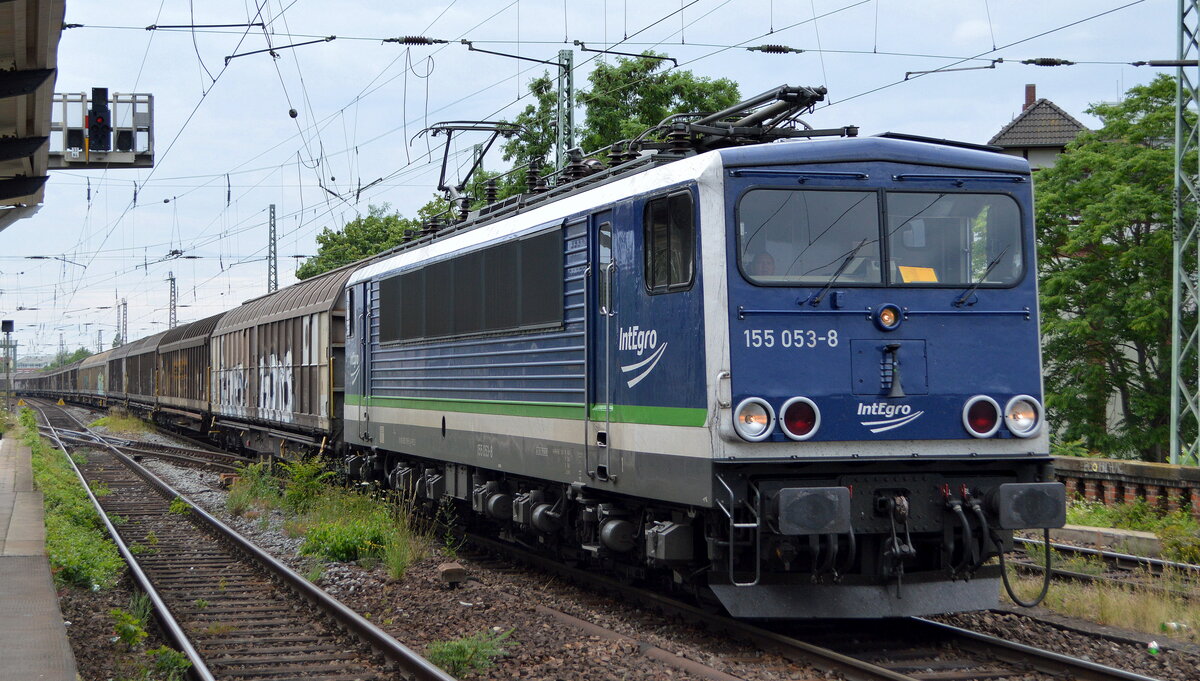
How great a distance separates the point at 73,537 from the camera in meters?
12.9

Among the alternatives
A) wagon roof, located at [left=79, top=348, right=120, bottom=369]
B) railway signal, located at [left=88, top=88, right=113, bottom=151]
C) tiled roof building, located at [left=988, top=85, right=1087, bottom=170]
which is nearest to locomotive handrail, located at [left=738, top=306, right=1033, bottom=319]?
railway signal, located at [left=88, top=88, right=113, bottom=151]

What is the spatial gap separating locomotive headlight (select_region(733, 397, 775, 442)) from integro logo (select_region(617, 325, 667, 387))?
84 centimetres

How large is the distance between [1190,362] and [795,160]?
25.9m

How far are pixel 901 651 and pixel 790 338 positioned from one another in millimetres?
2107

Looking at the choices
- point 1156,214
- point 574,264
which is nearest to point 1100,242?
point 1156,214

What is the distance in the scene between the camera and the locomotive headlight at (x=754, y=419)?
24.3 feet

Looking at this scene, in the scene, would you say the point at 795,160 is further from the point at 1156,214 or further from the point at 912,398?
the point at 1156,214

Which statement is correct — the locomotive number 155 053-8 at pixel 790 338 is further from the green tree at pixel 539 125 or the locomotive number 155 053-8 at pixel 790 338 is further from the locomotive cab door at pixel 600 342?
the green tree at pixel 539 125

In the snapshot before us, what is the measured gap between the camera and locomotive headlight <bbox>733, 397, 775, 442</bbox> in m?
7.42

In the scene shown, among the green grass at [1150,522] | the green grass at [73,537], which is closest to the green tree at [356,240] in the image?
the green grass at [73,537]

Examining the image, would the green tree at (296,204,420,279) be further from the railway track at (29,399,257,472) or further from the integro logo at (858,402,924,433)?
the integro logo at (858,402,924,433)

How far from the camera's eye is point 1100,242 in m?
31.2

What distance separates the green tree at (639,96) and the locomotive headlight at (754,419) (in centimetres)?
2066

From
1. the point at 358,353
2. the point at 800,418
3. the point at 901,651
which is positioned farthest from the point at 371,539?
the point at 901,651
